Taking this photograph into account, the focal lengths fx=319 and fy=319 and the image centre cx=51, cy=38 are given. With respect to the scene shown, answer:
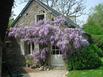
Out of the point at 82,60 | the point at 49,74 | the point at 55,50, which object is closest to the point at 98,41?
the point at 55,50

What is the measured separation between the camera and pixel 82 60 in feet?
75.3

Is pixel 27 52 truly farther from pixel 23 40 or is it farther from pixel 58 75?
pixel 58 75

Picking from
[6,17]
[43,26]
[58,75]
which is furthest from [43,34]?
[6,17]

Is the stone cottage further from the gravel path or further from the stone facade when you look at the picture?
the gravel path

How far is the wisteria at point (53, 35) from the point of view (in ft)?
77.0

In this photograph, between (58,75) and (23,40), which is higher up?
(23,40)

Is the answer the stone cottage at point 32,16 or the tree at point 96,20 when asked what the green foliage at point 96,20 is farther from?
the stone cottage at point 32,16

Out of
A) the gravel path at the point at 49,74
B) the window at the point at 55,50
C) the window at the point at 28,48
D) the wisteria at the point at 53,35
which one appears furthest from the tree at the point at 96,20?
the gravel path at the point at 49,74

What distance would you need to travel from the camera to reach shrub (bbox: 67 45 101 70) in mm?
22859

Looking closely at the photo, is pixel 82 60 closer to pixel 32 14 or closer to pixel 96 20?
pixel 32 14

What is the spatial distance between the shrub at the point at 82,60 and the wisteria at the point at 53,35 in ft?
1.82

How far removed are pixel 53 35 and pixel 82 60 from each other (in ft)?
9.72

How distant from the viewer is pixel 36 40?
2445cm

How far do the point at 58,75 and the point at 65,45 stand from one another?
3.12 m
